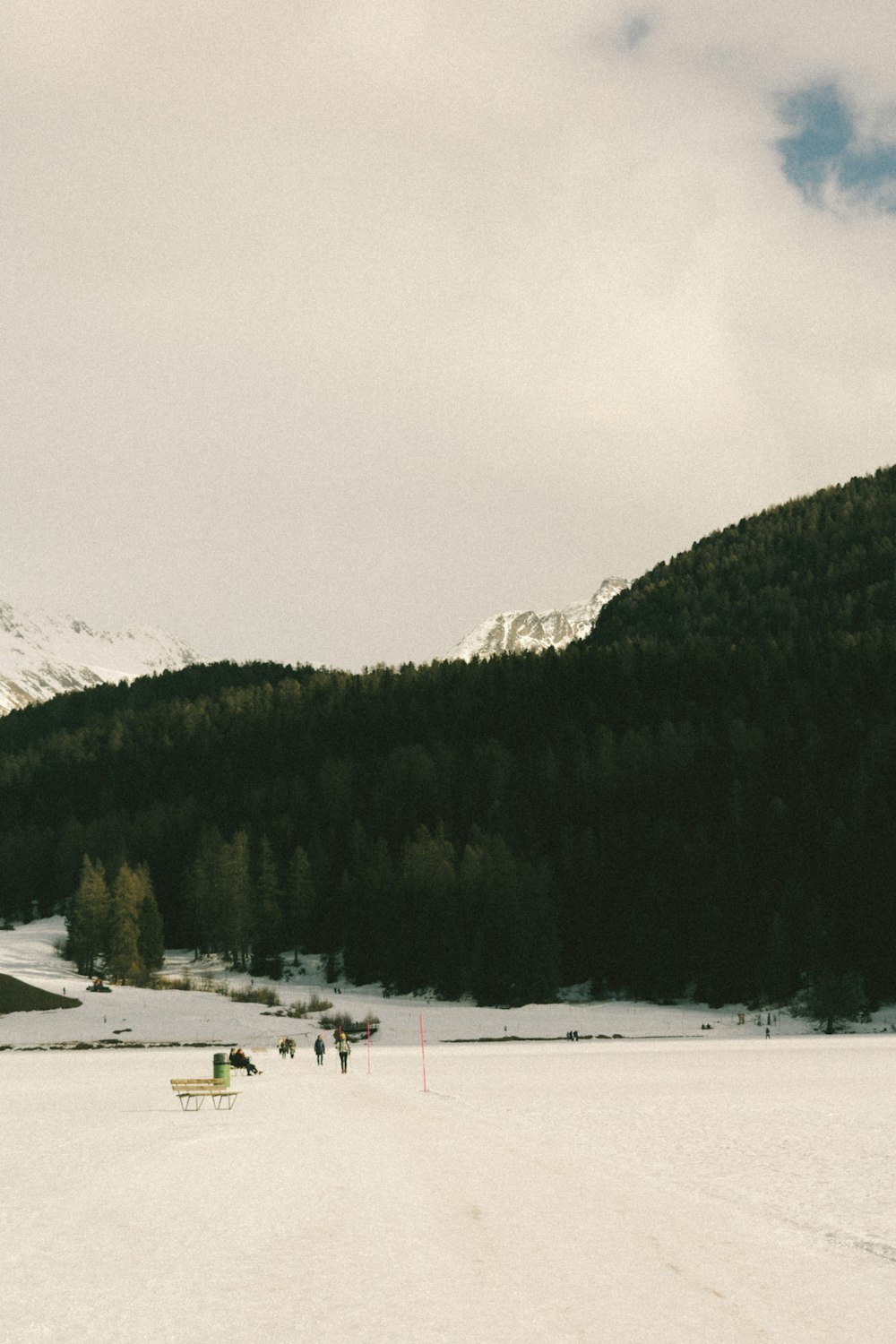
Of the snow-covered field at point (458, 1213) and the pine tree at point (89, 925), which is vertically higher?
the pine tree at point (89, 925)

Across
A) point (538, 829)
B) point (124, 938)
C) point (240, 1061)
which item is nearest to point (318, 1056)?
point (240, 1061)

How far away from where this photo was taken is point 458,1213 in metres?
15.8

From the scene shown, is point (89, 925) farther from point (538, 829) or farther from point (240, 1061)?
point (240, 1061)

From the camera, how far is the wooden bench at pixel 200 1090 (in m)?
30.6

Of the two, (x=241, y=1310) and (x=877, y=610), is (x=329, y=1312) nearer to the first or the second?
(x=241, y=1310)

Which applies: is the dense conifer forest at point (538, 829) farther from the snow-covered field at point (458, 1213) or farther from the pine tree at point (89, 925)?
the snow-covered field at point (458, 1213)

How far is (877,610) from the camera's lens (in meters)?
198

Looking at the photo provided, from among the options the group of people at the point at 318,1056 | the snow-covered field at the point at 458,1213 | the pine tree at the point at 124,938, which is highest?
the pine tree at the point at 124,938

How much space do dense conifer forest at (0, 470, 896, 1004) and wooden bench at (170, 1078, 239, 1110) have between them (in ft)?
210

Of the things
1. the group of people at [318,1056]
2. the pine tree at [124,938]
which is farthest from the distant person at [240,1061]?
the pine tree at [124,938]

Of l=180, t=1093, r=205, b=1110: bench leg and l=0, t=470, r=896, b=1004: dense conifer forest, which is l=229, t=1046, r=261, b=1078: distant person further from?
l=0, t=470, r=896, b=1004: dense conifer forest

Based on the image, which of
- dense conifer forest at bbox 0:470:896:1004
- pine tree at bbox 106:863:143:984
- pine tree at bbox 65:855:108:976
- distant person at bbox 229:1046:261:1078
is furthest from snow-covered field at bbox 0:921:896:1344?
pine tree at bbox 65:855:108:976

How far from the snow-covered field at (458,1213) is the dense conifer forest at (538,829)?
64.4m

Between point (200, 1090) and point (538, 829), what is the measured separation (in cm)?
9944
